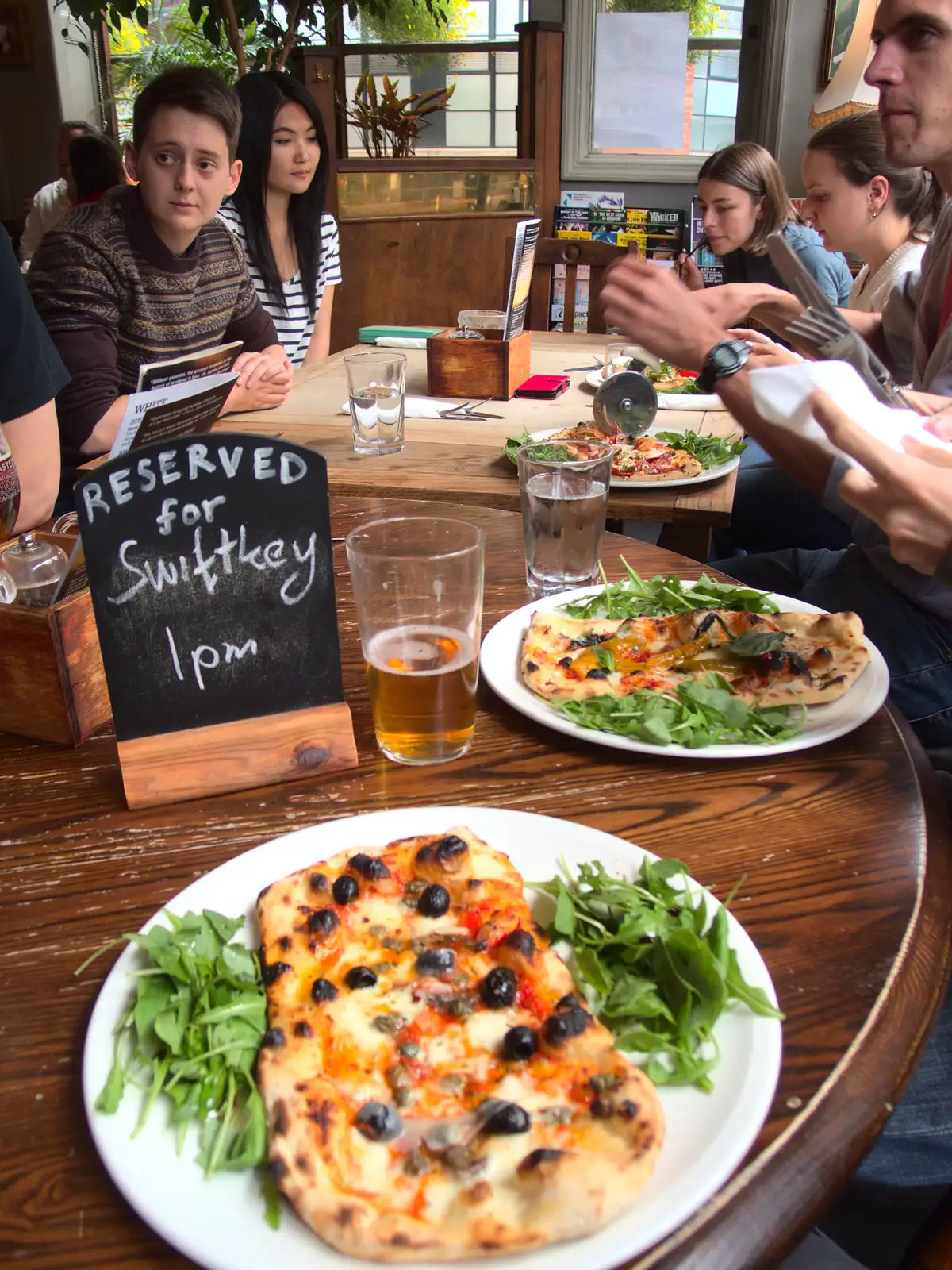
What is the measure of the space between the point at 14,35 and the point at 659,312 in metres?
8.65

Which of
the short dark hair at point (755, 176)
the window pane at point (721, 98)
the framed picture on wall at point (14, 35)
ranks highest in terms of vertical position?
the framed picture on wall at point (14, 35)

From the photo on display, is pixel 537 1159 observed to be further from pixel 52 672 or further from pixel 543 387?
pixel 543 387

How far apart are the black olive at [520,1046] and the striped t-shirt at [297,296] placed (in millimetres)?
3524

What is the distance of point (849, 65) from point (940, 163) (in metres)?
3.99

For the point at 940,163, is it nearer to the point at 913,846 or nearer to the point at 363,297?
the point at 913,846

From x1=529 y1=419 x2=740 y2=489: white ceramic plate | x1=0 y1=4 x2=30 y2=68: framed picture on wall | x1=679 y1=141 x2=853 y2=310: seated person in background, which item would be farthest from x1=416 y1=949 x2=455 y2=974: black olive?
x1=0 y1=4 x2=30 y2=68: framed picture on wall

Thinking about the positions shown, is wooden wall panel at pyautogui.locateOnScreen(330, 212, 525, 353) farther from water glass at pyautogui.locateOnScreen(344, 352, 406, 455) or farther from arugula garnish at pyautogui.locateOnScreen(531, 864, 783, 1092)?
arugula garnish at pyautogui.locateOnScreen(531, 864, 783, 1092)

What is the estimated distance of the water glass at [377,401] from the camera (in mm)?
2113

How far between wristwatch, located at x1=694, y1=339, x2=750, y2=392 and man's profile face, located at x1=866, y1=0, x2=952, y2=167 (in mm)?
684

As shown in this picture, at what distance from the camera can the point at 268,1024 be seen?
628 millimetres

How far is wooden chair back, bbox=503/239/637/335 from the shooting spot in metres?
4.06

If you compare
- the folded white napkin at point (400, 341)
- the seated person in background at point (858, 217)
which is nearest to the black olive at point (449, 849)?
the seated person in background at point (858, 217)

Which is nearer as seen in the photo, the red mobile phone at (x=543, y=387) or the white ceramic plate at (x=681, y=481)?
the white ceramic plate at (x=681, y=481)

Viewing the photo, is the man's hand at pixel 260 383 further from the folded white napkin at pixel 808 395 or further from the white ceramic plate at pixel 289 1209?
the white ceramic plate at pixel 289 1209
